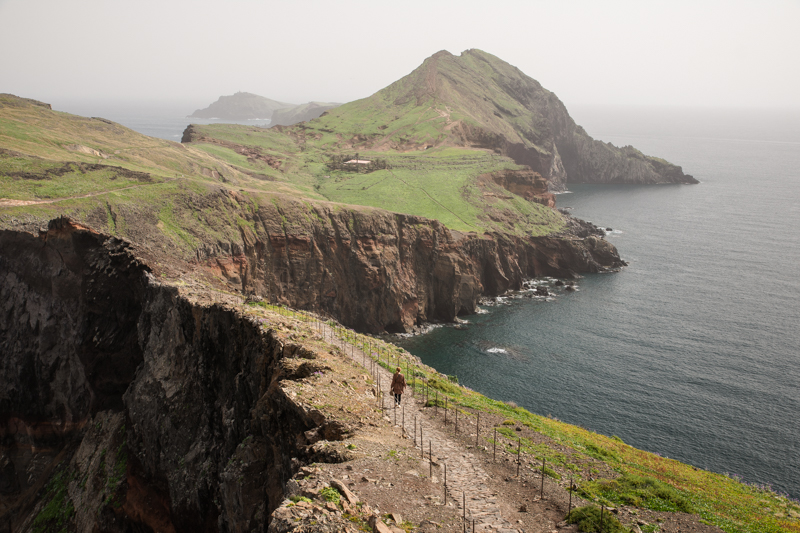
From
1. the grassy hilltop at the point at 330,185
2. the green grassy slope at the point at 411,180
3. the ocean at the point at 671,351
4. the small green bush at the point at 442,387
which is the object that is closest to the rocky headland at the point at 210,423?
the small green bush at the point at 442,387

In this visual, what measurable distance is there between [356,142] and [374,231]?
280 feet

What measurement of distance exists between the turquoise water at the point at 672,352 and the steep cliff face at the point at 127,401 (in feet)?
131

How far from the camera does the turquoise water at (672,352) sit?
189 ft

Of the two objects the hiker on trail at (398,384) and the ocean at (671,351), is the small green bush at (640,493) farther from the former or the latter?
the ocean at (671,351)

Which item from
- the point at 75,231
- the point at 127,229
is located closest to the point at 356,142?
the point at 127,229

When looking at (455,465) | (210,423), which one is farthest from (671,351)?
(210,423)

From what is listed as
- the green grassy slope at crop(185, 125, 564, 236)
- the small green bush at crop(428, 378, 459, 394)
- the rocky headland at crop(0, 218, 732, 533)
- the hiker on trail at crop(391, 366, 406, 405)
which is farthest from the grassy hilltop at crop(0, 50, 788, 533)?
the hiker on trail at crop(391, 366, 406, 405)

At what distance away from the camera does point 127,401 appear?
4609cm

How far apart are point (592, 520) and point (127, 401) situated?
41.7m

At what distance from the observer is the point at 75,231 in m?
51.2

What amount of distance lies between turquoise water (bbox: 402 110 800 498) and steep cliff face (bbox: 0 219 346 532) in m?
40.1

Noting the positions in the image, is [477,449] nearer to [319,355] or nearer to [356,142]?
[319,355]

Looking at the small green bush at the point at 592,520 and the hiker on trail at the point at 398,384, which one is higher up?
the hiker on trail at the point at 398,384

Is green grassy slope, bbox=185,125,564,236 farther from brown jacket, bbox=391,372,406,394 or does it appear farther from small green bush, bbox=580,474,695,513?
small green bush, bbox=580,474,695,513
